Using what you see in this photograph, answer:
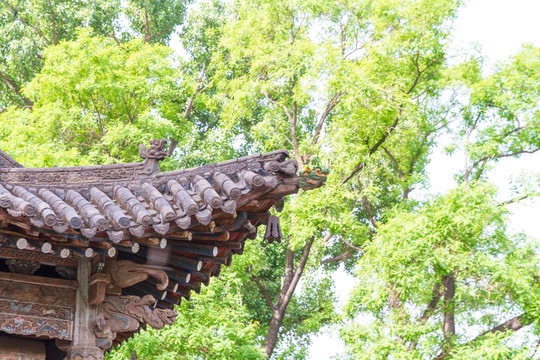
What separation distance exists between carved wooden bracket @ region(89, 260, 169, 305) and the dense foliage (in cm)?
979

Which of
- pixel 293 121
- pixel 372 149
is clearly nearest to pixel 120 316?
pixel 372 149

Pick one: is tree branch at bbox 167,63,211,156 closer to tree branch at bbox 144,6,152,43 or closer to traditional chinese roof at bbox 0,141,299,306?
tree branch at bbox 144,6,152,43

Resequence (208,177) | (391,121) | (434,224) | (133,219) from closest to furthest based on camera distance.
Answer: (133,219)
(208,177)
(434,224)
(391,121)

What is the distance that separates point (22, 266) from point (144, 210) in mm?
1136

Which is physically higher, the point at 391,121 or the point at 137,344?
the point at 391,121

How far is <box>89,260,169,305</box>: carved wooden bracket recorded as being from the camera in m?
5.31

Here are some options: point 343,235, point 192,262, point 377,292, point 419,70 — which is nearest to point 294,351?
point 343,235

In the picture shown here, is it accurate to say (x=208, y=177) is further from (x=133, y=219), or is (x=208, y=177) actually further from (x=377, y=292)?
(x=377, y=292)

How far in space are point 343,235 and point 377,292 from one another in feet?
16.9

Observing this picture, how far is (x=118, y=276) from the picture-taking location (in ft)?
17.7

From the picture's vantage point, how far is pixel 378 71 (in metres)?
18.8

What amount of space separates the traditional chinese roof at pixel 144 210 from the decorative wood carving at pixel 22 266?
0.38 ft

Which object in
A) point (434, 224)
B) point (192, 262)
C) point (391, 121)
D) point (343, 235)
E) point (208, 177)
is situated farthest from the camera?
point (343, 235)

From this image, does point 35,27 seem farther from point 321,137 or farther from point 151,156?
point 151,156
